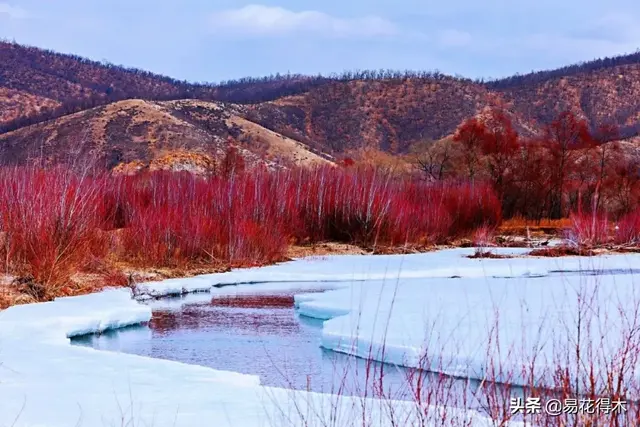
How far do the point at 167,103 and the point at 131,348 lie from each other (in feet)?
245

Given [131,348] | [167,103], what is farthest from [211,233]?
[167,103]

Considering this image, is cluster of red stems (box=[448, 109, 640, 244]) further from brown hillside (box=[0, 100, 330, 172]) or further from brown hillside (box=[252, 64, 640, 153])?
brown hillside (box=[252, 64, 640, 153])

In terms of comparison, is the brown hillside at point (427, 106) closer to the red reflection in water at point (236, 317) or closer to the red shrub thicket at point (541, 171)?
the red shrub thicket at point (541, 171)

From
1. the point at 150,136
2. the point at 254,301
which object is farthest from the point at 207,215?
the point at 150,136

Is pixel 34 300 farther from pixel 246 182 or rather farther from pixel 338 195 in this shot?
pixel 338 195

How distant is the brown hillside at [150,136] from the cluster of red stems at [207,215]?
114 ft

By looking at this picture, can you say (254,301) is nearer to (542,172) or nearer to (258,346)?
(258,346)

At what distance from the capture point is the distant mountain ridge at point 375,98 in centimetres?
10031

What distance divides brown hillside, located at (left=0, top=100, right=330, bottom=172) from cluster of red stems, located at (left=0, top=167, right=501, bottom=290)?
114ft

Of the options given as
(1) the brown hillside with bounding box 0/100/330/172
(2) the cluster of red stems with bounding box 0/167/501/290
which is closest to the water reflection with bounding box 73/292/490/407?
(2) the cluster of red stems with bounding box 0/167/501/290

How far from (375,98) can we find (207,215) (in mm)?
92699

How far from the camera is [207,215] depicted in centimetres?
1909

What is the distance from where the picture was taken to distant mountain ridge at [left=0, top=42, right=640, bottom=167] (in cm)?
10031

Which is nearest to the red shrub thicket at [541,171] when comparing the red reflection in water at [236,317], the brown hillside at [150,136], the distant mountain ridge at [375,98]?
the brown hillside at [150,136]
